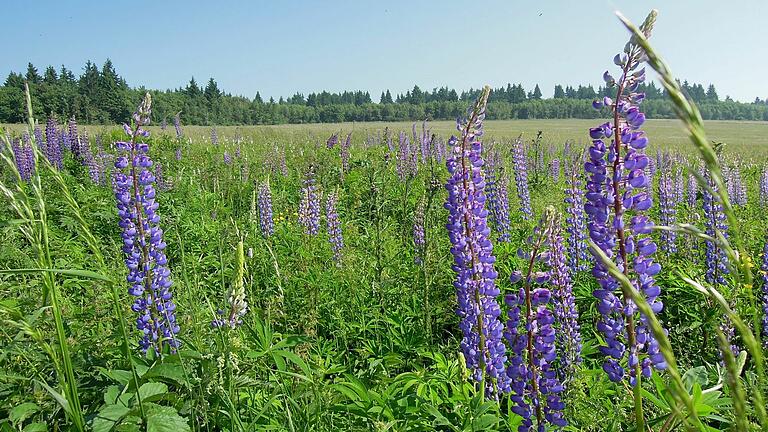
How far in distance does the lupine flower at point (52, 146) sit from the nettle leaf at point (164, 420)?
8393 millimetres

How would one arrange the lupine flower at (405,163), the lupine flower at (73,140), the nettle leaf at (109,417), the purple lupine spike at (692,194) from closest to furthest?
the nettle leaf at (109,417) → the purple lupine spike at (692,194) → the lupine flower at (405,163) → the lupine flower at (73,140)

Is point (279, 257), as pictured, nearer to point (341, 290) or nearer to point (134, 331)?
point (341, 290)

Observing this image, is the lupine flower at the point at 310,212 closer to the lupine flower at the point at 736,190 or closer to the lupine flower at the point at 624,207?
the lupine flower at the point at 624,207

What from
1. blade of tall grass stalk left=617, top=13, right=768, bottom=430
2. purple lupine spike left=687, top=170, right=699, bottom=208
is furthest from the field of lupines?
purple lupine spike left=687, top=170, right=699, bottom=208

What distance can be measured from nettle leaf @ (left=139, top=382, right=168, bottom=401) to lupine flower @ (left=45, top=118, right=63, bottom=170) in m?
8.24

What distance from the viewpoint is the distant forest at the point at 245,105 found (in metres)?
25.6

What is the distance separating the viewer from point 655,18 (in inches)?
70.0

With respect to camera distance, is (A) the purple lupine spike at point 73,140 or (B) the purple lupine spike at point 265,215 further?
(A) the purple lupine spike at point 73,140

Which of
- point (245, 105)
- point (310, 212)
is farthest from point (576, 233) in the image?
point (245, 105)

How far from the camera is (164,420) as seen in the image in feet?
6.22

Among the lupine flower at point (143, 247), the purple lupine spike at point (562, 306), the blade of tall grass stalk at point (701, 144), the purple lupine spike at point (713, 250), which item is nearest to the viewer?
the blade of tall grass stalk at point (701, 144)

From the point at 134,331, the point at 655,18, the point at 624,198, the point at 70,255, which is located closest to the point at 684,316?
the point at 624,198

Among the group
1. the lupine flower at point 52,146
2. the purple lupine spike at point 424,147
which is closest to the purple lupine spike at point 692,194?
the purple lupine spike at point 424,147

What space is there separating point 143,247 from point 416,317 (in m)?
1.95
